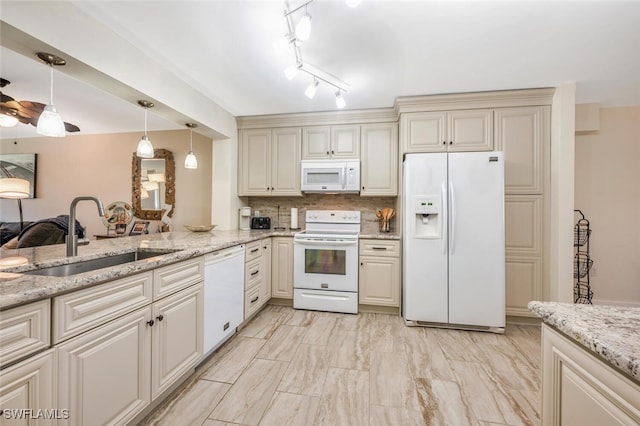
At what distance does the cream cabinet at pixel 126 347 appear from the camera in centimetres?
104

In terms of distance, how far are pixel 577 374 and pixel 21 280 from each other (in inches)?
75.5

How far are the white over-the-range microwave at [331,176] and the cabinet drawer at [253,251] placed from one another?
955 mm

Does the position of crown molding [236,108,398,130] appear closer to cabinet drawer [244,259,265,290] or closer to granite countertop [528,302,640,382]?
cabinet drawer [244,259,265,290]

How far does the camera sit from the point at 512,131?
2.70 metres

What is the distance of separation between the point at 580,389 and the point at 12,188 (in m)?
3.53

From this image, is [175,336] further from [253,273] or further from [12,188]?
[12,188]

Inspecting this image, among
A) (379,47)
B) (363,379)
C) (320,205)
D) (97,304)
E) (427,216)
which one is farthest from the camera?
(320,205)

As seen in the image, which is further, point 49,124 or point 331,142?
point 331,142

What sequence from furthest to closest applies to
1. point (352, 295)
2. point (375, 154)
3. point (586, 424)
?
point (375, 154) < point (352, 295) < point (586, 424)

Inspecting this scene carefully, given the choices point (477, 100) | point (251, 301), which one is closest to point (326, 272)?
point (251, 301)

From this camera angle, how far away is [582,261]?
3109 mm

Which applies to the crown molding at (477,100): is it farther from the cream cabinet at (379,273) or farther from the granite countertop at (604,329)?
the granite countertop at (604,329)

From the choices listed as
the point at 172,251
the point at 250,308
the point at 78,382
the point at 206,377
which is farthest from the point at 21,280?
the point at 250,308

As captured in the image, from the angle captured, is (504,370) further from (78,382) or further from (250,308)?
(78,382)
